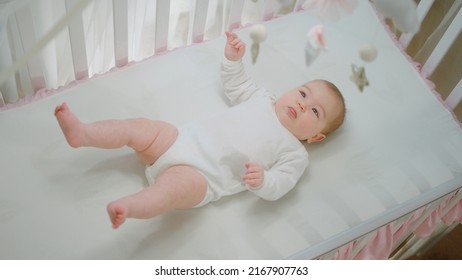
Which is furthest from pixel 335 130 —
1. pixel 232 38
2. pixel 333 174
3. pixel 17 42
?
pixel 17 42

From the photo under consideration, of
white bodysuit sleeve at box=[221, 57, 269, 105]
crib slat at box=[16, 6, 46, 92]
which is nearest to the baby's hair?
white bodysuit sleeve at box=[221, 57, 269, 105]

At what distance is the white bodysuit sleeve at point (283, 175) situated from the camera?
3.61 ft

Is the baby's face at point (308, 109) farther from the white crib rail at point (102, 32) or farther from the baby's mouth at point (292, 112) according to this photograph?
the white crib rail at point (102, 32)

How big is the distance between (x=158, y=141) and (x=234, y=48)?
241 millimetres

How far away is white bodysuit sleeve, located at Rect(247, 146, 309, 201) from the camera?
110 cm

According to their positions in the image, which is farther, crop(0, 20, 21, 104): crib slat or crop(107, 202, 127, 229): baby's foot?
crop(0, 20, 21, 104): crib slat

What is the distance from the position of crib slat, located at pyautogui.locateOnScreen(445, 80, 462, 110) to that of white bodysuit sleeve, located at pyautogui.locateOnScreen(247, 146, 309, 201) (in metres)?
0.39

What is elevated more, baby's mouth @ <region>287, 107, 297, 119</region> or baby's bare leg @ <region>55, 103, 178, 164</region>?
baby's mouth @ <region>287, 107, 297, 119</region>

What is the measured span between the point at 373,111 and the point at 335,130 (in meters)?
0.11

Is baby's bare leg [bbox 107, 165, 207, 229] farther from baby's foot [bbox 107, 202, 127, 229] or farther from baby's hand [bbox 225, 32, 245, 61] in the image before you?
baby's hand [bbox 225, 32, 245, 61]

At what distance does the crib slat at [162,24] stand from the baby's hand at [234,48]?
14 cm

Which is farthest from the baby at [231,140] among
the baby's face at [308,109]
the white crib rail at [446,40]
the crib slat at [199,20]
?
the white crib rail at [446,40]

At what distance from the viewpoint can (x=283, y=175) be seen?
1137mm

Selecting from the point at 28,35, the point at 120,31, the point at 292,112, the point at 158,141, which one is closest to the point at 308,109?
the point at 292,112
